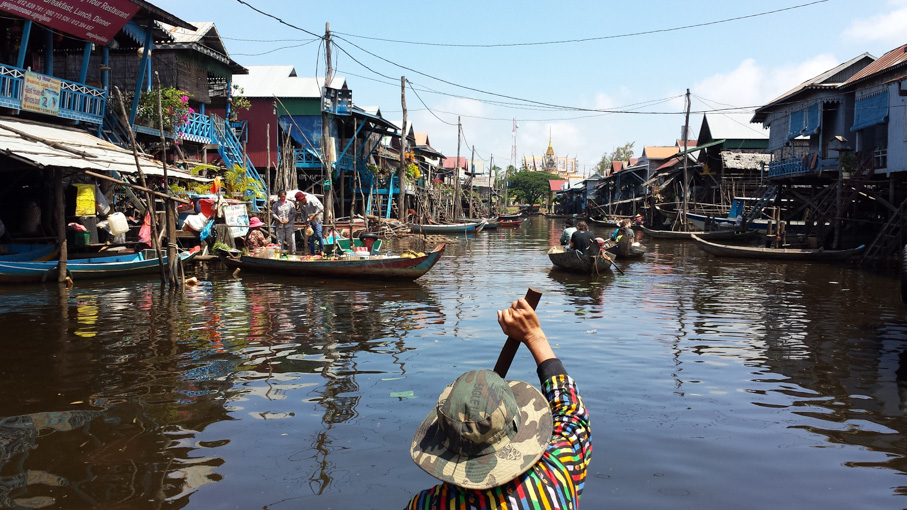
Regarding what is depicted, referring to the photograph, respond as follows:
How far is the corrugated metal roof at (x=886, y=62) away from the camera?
20.1m

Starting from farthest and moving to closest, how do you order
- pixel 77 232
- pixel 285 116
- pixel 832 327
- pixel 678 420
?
pixel 285 116
pixel 77 232
pixel 832 327
pixel 678 420

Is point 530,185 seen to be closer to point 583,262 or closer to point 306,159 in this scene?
point 306,159

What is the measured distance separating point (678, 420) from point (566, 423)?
3.70 m

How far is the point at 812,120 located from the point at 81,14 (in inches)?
987

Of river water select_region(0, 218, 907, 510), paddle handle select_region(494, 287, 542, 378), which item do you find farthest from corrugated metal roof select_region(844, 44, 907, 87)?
paddle handle select_region(494, 287, 542, 378)

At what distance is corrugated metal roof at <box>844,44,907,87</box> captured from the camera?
20.1 meters

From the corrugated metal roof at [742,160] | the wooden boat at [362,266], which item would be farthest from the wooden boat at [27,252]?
the corrugated metal roof at [742,160]

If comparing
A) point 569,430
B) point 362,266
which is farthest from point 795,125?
point 569,430

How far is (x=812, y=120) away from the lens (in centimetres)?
2580

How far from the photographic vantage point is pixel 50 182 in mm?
15109

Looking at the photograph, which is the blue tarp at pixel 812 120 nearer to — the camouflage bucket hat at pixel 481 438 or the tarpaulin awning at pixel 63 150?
the tarpaulin awning at pixel 63 150

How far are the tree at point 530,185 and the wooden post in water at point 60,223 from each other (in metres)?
78.5

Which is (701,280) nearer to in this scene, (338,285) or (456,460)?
(338,285)

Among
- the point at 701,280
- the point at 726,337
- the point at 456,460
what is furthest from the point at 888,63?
the point at 456,460
